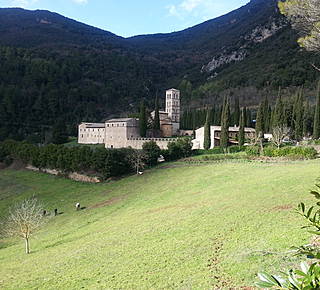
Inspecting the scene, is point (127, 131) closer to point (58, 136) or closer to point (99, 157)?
point (99, 157)

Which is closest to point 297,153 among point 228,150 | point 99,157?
point 228,150

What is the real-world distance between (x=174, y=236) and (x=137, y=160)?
99.3ft

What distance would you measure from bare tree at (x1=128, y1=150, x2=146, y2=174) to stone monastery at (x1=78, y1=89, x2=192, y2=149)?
39.1 ft

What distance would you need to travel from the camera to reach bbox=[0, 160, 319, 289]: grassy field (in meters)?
11.1

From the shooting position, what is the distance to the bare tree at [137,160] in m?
45.8

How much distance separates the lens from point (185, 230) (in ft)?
54.6

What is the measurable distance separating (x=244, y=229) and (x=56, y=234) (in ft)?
53.2

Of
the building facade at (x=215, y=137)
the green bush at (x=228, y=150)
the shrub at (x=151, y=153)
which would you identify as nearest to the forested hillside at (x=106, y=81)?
the building facade at (x=215, y=137)

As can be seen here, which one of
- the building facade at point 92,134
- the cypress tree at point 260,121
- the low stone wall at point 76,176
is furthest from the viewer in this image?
the building facade at point 92,134

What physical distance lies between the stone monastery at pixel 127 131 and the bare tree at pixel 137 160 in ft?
39.1

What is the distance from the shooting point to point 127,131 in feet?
218

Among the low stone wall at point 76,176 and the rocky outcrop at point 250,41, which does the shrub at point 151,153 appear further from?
the rocky outcrop at point 250,41

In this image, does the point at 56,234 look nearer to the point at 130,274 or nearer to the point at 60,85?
the point at 130,274

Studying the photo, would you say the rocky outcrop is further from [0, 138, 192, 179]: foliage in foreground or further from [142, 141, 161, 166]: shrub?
[142, 141, 161, 166]: shrub
